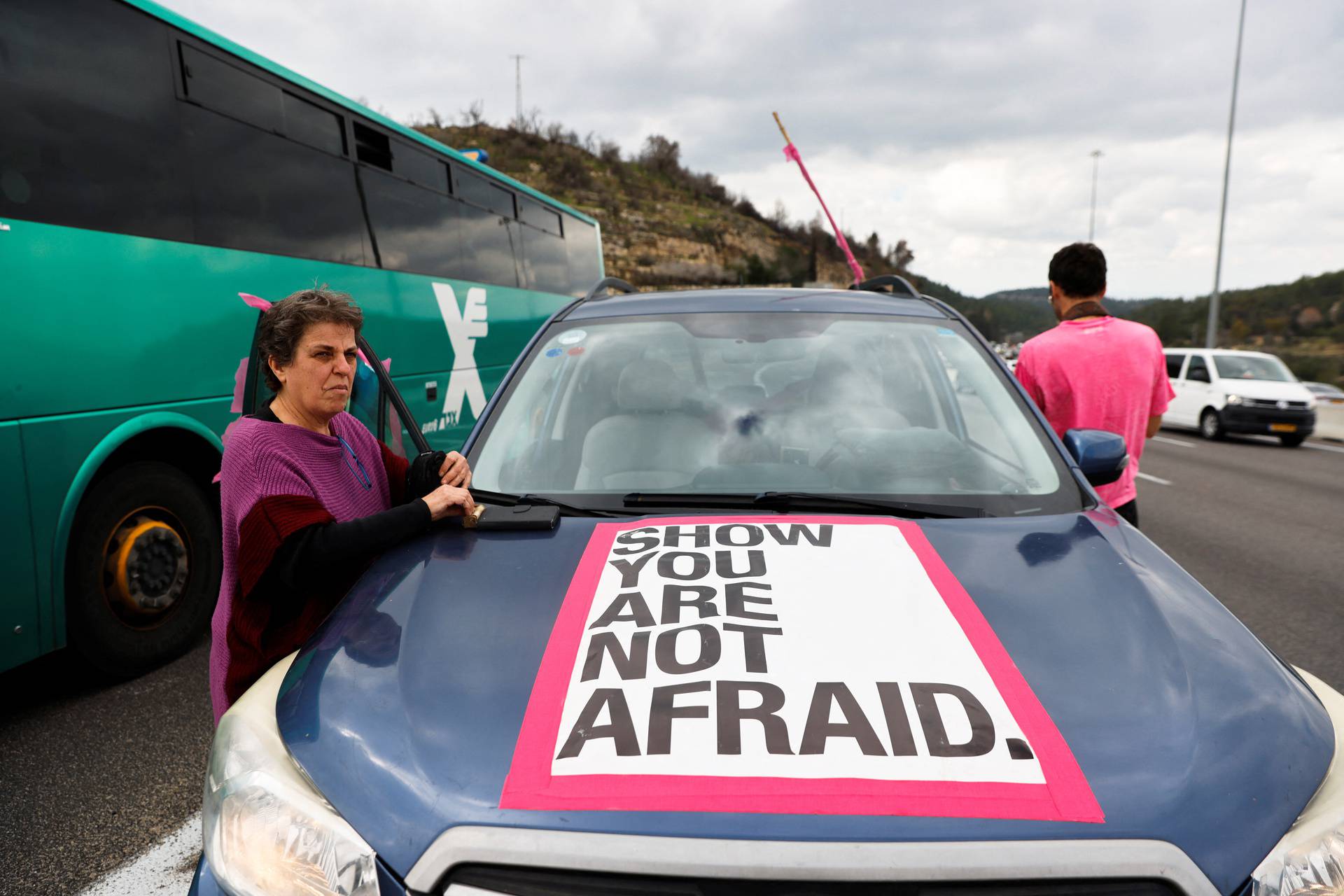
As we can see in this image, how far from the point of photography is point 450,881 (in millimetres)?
1252

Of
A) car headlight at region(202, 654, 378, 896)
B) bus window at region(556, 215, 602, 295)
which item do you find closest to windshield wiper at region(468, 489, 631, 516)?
car headlight at region(202, 654, 378, 896)

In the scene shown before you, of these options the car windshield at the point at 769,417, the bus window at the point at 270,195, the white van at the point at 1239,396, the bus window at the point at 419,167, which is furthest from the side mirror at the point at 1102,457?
the white van at the point at 1239,396

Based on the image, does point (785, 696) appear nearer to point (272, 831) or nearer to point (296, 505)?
point (272, 831)

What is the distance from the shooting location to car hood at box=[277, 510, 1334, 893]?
126 cm

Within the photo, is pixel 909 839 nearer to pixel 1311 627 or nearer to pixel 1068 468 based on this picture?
pixel 1068 468

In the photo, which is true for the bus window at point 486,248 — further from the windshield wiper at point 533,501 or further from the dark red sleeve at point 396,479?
the windshield wiper at point 533,501

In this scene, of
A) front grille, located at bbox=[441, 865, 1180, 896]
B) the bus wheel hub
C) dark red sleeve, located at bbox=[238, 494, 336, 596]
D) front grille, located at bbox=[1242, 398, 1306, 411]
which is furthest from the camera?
front grille, located at bbox=[1242, 398, 1306, 411]

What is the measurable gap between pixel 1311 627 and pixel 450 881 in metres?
5.53

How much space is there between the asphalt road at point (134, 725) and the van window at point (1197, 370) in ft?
35.1

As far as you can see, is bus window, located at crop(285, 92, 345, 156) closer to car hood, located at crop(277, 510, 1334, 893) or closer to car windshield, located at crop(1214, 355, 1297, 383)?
car hood, located at crop(277, 510, 1334, 893)

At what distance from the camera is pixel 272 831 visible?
1.37 meters

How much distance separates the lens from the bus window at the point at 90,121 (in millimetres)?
3631

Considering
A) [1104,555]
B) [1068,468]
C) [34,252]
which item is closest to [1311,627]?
[1068,468]

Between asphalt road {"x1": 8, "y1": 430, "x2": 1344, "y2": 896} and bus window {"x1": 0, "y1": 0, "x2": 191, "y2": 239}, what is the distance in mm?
2080
